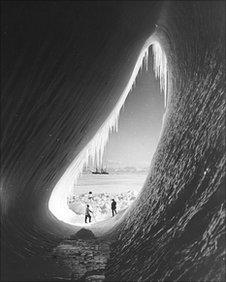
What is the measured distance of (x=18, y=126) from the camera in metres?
4.54

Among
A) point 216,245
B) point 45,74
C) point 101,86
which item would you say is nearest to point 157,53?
point 101,86

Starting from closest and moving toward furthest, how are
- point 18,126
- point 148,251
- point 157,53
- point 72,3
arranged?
point 72,3 < point 148,251 < point 18,126 < point 157,53

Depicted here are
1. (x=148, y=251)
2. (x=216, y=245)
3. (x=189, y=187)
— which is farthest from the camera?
(x=148, y=251)

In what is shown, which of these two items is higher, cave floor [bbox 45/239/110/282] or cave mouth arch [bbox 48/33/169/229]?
cave mouth arch [bbox 48/33/169/229]

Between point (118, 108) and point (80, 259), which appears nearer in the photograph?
point (80, 259)

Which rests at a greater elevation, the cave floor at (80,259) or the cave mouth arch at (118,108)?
the cave mouth arch at (118,108)

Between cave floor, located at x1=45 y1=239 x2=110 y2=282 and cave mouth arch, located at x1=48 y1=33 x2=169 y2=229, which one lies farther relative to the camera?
cave mouth arch, located at x1=48 y1=33 x2=169 y2=229

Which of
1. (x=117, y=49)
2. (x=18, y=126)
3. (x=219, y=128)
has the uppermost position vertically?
(x=117, y=49)

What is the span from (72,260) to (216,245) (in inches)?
128

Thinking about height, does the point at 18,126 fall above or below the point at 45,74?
below

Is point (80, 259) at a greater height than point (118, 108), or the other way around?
point (118, 108)

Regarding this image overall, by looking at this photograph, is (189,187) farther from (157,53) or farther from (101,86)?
(157,53)

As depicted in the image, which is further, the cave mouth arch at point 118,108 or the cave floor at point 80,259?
the cave mouth arch at point 118,108

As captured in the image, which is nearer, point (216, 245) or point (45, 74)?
point (216, 245)
